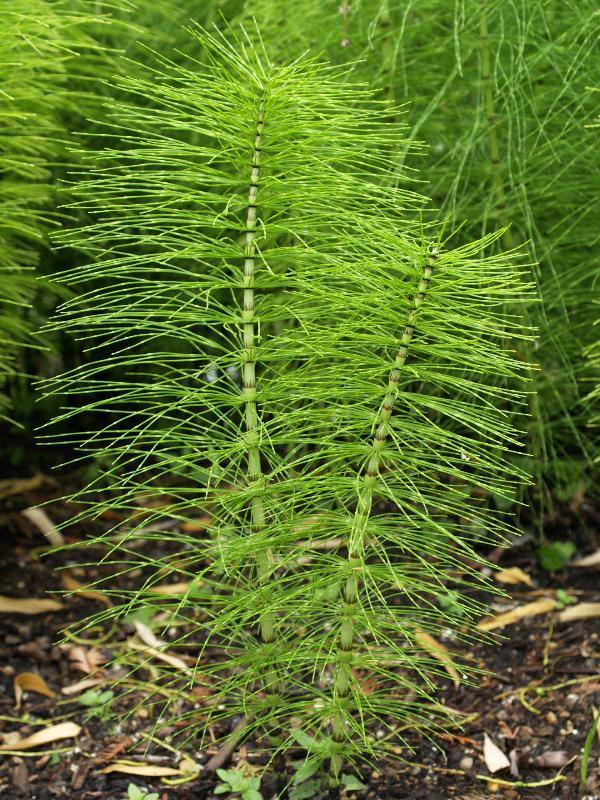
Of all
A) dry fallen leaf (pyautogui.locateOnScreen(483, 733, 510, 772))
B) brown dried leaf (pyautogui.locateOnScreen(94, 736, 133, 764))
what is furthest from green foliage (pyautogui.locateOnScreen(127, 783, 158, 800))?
dry fallen leaf (pyautogui.locateOnScreen(483, 733, 510, 772))

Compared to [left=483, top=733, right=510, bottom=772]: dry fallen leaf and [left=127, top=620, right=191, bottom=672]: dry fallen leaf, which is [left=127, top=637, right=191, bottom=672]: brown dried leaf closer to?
[left=127, top=620, right=191, bottom=672]: dry fallen leaf

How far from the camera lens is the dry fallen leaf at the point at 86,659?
2.28 m

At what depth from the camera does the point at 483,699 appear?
2072 millimetres

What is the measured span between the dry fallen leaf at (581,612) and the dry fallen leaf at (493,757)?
436mm

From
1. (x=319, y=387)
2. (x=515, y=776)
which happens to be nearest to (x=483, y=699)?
(x=515, y=776)

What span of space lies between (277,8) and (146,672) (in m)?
1.59

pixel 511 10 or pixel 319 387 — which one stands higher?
pixel 511 10

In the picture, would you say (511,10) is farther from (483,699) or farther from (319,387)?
(483,699)

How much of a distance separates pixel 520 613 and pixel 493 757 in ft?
1.55

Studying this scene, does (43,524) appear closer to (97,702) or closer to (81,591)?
(81,591)

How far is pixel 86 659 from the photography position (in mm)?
2314

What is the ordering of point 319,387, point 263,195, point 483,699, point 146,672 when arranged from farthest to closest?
point 146,672 < point 483,699 < point 263,195 < point 319,387

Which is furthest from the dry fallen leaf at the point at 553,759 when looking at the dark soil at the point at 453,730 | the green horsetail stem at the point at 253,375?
the green horsetail stem at the point at 253,375

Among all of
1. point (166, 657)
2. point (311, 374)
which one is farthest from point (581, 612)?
point (311, 374)
